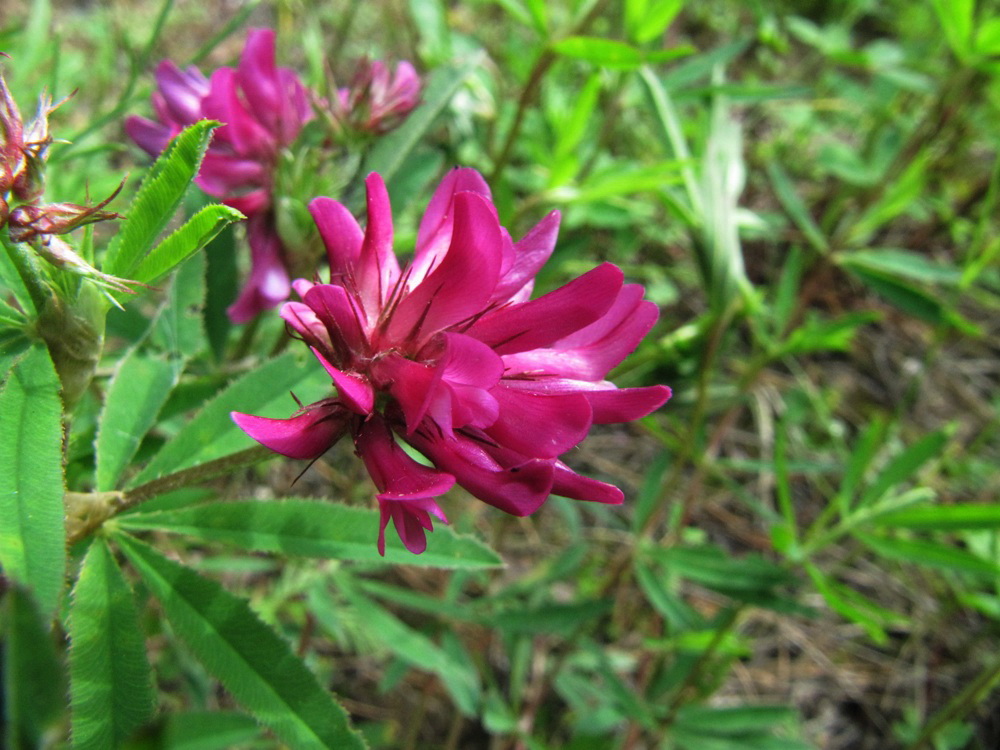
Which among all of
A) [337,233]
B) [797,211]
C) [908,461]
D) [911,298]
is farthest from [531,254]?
[797,211]

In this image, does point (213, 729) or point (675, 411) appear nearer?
point (213, 729)

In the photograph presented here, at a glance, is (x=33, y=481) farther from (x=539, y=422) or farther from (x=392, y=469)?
(x=539, y=422)

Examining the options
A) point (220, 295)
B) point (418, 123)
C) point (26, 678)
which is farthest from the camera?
point (220, 295)

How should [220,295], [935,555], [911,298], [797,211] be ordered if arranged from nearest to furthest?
[220,295]
[935,555]
[911,298]
[797,211]

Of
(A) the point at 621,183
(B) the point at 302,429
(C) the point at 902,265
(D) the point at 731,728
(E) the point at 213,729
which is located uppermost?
(B) the point at 302,429

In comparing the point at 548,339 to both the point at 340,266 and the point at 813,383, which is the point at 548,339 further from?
the point at 813,383

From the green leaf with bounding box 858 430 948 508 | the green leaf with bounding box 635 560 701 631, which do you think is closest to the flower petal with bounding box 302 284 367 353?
Result: the green leaf with bounding box 635 560 701 631

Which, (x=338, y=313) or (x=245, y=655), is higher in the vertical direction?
(x=338, y=313)
